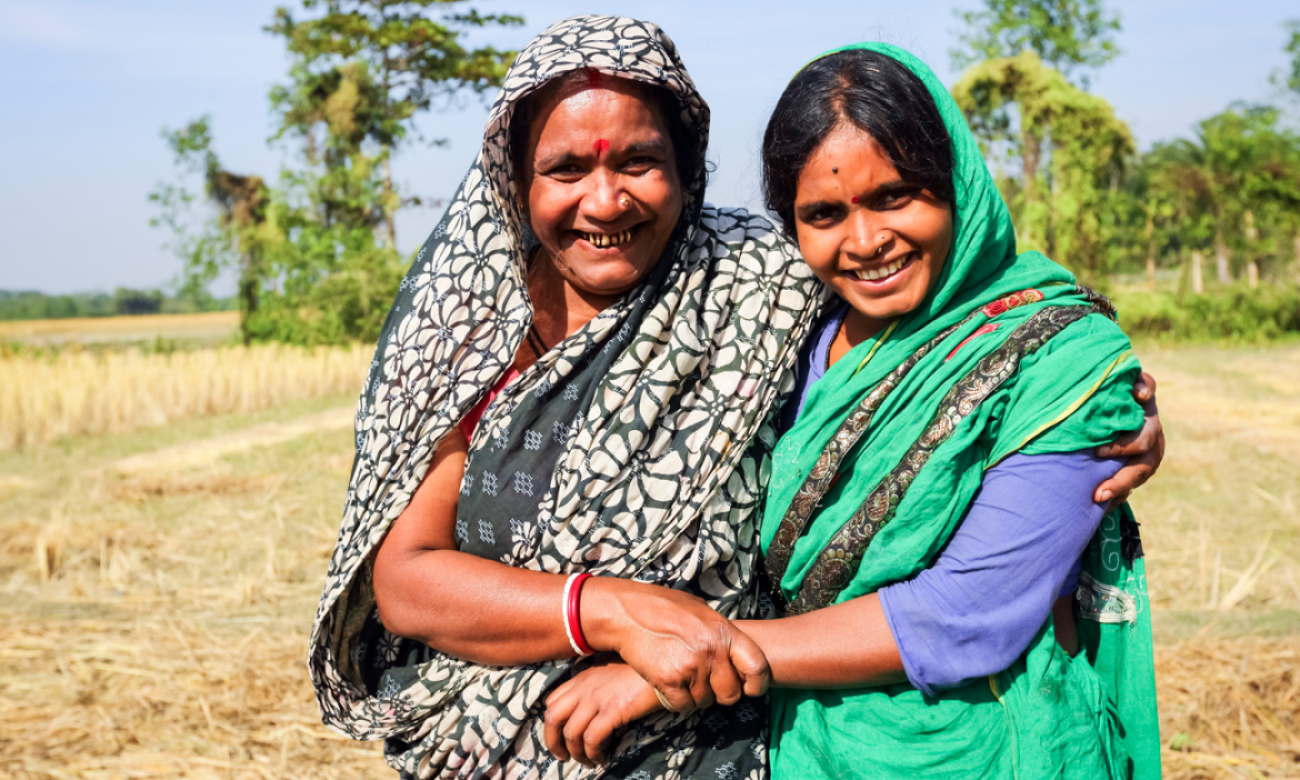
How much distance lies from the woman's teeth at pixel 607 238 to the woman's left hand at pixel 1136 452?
3.41 ft

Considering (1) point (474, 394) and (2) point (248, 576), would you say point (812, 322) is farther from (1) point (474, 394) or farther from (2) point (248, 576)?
(2) point (248, 576)

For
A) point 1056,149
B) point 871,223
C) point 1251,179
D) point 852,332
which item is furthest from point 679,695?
point 1251,179

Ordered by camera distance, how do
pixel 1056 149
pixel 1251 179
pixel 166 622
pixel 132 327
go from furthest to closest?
pixel 132 327 → pixel 1251 179 → pixel 1056 149 → pixel 166 622

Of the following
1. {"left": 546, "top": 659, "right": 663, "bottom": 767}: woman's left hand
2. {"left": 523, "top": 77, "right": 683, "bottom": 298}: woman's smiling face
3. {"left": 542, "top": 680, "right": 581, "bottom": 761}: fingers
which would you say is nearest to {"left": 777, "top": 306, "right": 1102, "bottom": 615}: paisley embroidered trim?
{"left": 546, "top": 659, "right": 663, "bottom": 767}: woman's left hand

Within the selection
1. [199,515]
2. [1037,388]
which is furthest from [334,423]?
[1037,388]

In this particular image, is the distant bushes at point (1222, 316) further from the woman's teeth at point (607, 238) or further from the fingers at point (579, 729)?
the fingers at point (579, 729)

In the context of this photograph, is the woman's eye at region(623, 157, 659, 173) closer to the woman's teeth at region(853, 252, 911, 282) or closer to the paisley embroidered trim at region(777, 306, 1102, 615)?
the woman's teeth at region(853, 252, 911, 282)

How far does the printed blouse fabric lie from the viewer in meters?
2.07

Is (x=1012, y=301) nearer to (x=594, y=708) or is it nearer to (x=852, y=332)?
(x=852, y=332)

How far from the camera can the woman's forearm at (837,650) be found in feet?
6.22

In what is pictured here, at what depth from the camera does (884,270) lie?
1986mm

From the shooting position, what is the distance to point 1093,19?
25.0 m

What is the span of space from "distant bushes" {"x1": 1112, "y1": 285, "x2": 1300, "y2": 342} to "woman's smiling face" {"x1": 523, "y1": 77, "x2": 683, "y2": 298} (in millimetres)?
19572

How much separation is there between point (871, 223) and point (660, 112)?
0.56 meters
